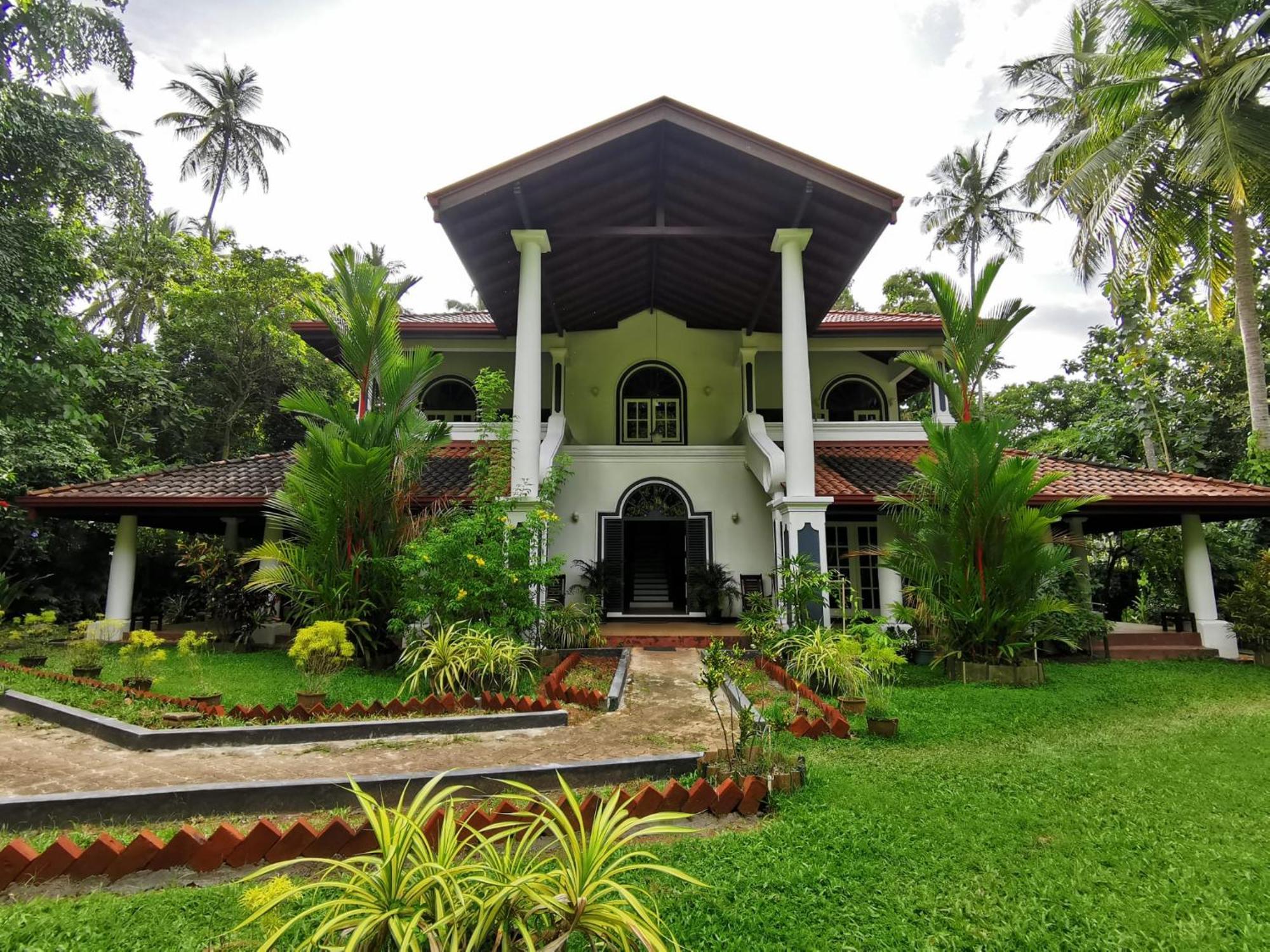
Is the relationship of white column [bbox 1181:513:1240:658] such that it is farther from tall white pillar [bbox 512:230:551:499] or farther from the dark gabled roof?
tall white pillar [bbox 512:230:551:499]

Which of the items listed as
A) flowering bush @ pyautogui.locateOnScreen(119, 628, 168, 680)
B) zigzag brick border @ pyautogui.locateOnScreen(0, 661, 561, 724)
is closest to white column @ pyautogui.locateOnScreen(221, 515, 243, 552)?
flowering bush @ pyautogui.locateOnScreen(119, 628, 168, 680)

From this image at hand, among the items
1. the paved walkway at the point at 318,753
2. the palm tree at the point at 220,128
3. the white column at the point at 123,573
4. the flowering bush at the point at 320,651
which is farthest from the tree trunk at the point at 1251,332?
the palm tree at the point at 220,128

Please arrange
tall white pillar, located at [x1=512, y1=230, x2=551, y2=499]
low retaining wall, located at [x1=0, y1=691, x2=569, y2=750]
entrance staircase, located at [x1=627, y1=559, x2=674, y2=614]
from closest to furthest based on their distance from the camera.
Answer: low retaining wall, located at [x1=0, y1=691, x2=569, y2=750] → tall white pillar, located at [x1=512, y1=230, x2=551, y2=499] → entrance staircase, located at [x1=627, y1=559, x2=674, y2=614]

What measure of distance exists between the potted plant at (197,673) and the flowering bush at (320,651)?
742mm

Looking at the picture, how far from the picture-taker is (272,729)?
478 centimetres

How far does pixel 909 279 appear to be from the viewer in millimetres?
25812

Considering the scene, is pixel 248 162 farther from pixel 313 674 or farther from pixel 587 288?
pixel 313 674

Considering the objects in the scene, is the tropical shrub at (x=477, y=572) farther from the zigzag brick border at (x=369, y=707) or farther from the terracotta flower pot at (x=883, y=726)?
the terracotta flower pot at (x=883, y=726)

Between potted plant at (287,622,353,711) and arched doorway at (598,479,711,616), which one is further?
arched doorway at (598,479,711,616)

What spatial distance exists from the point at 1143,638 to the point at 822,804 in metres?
9.34

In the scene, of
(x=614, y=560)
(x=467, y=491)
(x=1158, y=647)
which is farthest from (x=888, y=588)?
(x=467, y=491)

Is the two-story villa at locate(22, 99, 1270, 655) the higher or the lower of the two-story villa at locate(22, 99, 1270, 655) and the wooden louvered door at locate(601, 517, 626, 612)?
the higher

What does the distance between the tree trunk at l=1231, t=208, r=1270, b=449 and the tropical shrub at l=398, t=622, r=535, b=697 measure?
529 inches

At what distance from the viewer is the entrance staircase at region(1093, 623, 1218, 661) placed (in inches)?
374
